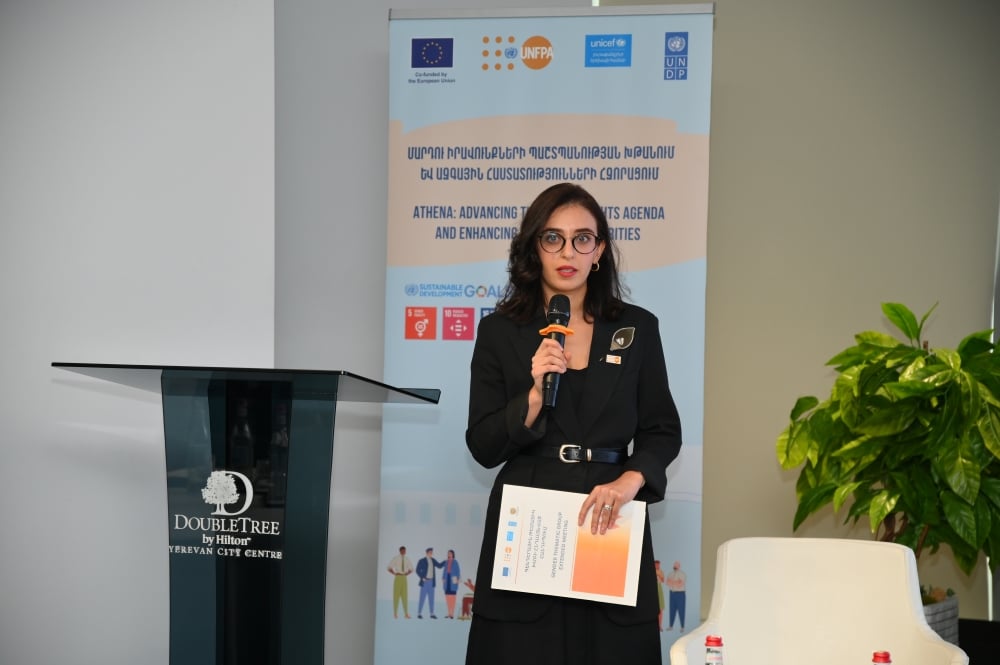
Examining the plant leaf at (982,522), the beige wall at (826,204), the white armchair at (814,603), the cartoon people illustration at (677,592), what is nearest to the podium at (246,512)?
the white armchair at (814,603)

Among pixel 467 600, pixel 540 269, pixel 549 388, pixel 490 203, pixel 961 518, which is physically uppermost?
pixel 490 203

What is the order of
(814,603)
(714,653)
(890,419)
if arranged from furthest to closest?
1. (890,419)
2. (814,603)
3. (714,653)

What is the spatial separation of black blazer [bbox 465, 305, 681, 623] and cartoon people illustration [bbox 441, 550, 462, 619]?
4.51 ft

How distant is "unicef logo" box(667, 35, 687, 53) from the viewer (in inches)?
150

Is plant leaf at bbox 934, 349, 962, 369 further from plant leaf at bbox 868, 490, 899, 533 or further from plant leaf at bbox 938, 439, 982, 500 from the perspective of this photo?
plant leaf at bbox 868, 490, 899, 533

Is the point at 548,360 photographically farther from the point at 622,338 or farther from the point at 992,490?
the point at 992,490

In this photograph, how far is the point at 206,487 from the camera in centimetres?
230

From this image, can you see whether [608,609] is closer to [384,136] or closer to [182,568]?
[182,568]

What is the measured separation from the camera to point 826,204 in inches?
175

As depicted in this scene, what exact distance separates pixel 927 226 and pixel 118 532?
143 inches

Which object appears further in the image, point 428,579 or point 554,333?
point 428,579

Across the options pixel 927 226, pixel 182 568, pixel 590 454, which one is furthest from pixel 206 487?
pixel 927 226

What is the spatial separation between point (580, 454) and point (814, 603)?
0.82m

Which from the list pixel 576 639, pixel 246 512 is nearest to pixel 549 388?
pixel 576 639
